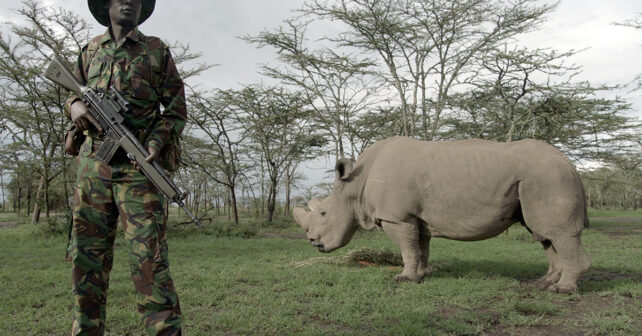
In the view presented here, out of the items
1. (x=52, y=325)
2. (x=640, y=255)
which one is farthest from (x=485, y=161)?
(x=640, y=255)

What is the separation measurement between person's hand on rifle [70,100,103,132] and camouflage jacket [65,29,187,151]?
2.8 inches

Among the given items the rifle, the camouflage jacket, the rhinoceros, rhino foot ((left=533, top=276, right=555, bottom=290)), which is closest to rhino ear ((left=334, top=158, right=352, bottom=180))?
the rhinoceros

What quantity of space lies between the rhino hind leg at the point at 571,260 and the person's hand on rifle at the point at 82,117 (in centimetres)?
471

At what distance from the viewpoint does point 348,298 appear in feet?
15.6

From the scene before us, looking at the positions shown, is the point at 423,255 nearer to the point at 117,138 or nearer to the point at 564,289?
the point at 564,289

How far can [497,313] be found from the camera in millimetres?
4301

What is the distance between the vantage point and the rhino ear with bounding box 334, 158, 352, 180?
6.21 metres

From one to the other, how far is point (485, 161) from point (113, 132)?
4.16 m

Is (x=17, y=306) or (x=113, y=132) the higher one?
(x=113, y=132)

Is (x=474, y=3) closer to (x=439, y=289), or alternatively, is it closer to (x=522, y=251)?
(x=522, y=251)

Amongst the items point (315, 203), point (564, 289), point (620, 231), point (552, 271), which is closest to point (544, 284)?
point (552, 271)

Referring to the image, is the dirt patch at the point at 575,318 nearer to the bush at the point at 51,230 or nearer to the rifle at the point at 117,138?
the rifle at the point at 117,138

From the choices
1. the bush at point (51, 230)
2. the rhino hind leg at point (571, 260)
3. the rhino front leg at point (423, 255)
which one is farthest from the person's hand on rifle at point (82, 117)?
the bush at point (51, 230)

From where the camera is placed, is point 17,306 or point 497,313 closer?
point 497,313
